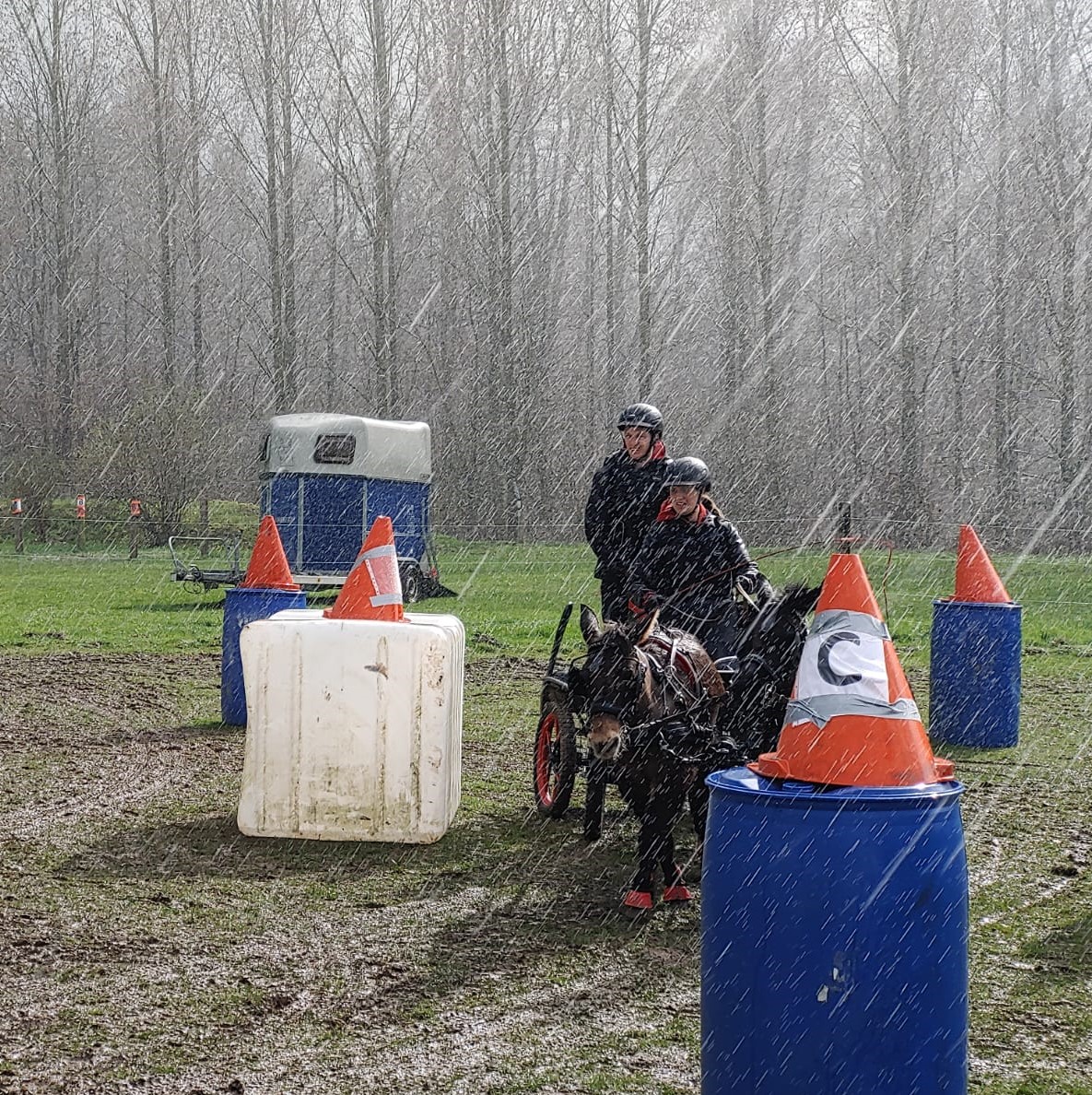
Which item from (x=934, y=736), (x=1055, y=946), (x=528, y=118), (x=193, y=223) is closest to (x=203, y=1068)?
(x=1055, y=946)

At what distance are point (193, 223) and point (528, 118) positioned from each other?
14413mm

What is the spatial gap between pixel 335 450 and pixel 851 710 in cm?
1808

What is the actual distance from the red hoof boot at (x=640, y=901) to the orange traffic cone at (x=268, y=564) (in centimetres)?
521

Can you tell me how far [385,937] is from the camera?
522 centimetres

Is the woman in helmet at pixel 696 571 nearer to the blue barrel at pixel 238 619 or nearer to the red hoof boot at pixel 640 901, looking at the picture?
the red hoof boot at pixel 640 901

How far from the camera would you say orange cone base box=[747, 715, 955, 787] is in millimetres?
3299

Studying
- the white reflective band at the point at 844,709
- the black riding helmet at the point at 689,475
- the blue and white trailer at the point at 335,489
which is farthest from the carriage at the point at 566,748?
the blue and white trailer at the point at 335,489

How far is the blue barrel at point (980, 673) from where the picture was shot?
9664 millimetres

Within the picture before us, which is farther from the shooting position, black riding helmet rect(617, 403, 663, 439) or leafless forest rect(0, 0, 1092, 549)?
leafless forest rect(0, 0, 1092, 549)

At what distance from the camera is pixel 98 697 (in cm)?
1138

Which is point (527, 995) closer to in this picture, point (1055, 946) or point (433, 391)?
point (1055, 946)

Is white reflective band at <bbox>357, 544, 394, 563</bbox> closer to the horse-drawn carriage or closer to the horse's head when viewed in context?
the horse-drawn carriage

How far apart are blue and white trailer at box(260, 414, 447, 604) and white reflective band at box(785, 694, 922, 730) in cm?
1689

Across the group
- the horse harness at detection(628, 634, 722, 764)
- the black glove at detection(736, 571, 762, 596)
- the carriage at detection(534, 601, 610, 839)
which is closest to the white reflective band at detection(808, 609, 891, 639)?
the horse harness at detection(628, 634, 722, 764)
